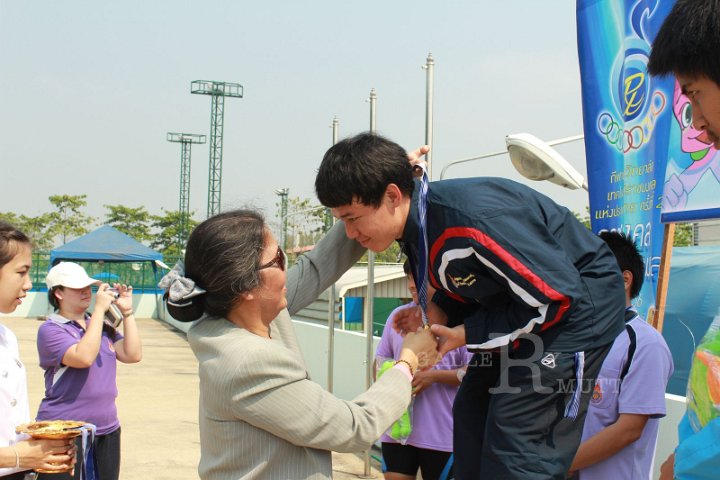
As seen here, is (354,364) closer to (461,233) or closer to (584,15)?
(584,15)

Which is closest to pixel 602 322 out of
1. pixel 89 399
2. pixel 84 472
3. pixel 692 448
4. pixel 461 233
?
pixel 461 233

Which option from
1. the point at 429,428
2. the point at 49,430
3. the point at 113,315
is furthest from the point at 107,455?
the point at 429,428

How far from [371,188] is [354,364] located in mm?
6012

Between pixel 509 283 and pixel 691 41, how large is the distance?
913 mm

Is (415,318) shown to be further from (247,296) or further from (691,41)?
(691,41)

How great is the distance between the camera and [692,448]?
5.43 feet

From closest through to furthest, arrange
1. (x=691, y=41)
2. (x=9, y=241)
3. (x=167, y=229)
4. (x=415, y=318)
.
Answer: (x=691, y=41) → (x=415, y=318) → (x=9, y=241) → (x=167, y=229)

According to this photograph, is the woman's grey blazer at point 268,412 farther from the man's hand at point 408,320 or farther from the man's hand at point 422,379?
the man's hand at point 422,379

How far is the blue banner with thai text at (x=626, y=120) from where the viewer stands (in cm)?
406

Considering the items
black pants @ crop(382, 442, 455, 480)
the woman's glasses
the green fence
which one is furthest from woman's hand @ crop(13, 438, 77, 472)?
the green fence

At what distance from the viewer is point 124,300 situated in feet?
16.1

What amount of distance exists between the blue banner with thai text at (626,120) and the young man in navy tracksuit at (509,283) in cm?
176

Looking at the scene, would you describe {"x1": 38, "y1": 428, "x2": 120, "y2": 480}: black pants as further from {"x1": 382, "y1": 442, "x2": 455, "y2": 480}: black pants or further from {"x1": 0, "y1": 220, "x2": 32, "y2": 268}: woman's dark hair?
{"x1": 382, "y1": 442, "x2": 455, "y2": 480}: black pants

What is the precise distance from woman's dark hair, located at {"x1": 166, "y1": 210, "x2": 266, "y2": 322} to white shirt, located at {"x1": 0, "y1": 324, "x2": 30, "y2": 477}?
117 cm
